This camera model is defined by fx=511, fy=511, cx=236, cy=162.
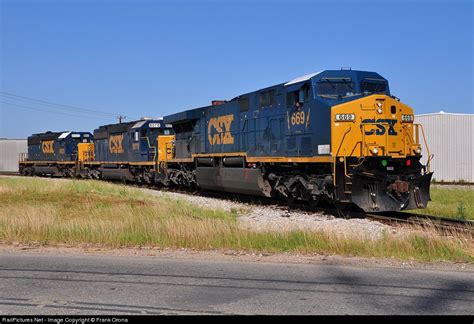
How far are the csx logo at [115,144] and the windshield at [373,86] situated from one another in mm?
21052

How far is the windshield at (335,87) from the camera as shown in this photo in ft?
47.4

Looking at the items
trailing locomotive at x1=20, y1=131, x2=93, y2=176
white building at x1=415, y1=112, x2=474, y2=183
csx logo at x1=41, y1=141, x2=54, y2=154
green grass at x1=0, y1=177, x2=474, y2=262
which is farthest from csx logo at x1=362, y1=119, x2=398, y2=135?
csx logo at x1=41, y1=141, x2=54, y2=154

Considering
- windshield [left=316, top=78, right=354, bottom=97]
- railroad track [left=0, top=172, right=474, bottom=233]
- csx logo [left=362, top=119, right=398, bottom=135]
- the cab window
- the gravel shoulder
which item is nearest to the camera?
the gravel shoulder

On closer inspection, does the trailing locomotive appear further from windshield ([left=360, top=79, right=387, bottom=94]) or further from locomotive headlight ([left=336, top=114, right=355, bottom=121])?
locomotive headlight ([left=336, top=114, right=355, bottom=121])

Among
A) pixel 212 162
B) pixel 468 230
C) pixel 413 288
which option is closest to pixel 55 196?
pixel 212 162

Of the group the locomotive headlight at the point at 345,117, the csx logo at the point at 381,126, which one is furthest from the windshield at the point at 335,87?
the csx logo at the point at 381,126

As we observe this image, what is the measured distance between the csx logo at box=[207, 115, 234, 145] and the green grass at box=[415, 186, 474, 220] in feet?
25.1

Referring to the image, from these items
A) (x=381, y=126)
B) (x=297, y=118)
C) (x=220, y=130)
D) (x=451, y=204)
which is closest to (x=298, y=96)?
(x=297, y=118)

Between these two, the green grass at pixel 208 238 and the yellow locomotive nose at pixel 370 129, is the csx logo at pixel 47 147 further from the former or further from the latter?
the yellow locomotive nose at pixel 370 129

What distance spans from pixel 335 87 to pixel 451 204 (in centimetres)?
691

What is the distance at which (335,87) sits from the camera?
14.6 metres

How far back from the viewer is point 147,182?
2970 centimetres

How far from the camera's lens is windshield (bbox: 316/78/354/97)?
14.4m

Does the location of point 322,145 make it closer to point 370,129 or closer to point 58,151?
point 370,129
